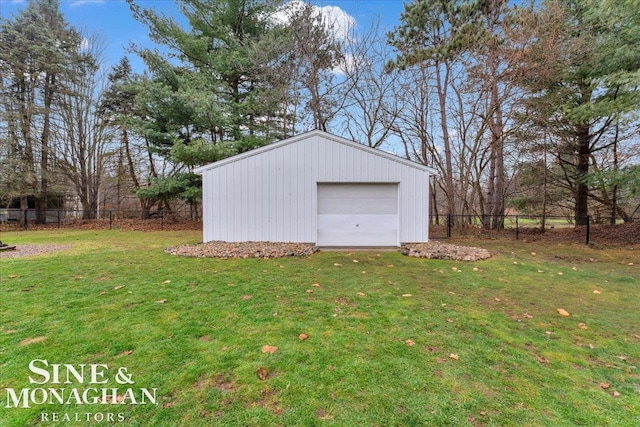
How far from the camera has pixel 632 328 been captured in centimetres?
303

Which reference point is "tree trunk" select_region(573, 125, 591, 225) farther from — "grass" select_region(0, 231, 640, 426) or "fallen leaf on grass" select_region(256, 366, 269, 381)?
"fallen leaf on grass" select_region(256, 366, 269, 381)

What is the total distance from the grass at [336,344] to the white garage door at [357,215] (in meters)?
3.16

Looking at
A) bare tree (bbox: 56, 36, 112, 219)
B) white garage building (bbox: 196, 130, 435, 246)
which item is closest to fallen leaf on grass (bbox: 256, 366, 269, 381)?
white garage building (bbox: 196, 130, 435, 246)

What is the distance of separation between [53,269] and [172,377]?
5043 mm

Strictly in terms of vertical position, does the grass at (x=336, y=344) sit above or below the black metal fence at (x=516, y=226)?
below

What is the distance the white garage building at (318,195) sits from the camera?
809 centimetres

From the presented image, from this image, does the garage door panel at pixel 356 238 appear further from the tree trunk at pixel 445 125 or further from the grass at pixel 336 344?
the tree trunk at pixel 445 125

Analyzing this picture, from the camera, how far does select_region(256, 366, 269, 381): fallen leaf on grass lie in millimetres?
2059

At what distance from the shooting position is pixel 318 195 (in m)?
8.26

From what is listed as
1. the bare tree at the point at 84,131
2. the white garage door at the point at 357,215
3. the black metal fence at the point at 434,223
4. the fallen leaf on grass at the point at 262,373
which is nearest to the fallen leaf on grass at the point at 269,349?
the fallen leaf on grass at the point at 262,373

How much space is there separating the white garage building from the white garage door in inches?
1.1

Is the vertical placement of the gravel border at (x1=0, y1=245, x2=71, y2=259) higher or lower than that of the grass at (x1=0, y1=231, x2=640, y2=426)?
higher

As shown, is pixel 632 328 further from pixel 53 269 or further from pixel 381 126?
pixel 381 126

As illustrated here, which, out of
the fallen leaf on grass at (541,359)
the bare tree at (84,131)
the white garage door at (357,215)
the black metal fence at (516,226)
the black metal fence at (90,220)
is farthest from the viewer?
the bare tree at (84,131)
